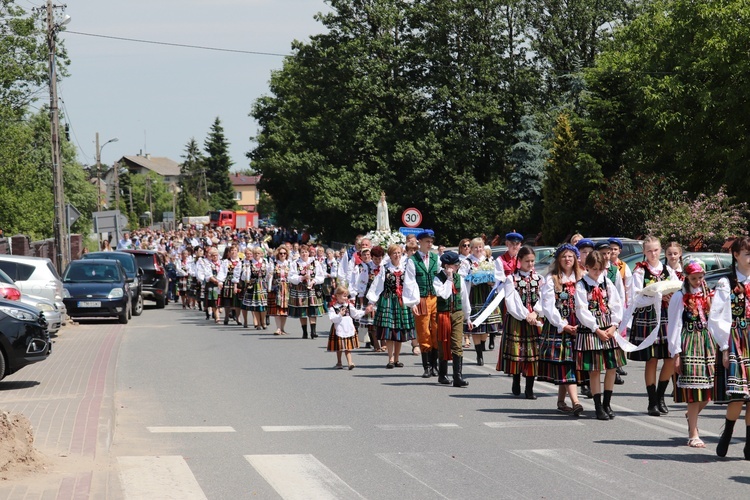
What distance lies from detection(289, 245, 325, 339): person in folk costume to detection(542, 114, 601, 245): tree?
27.3m

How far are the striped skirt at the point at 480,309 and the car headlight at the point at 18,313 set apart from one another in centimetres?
632

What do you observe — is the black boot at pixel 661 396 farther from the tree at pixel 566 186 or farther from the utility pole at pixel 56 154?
the tree at pixel 566 186

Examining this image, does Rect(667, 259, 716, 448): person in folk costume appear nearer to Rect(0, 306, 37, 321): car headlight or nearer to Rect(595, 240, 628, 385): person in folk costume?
Rect(595, 240, 628, 385): person in folk costume

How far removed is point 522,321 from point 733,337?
12.1 ft

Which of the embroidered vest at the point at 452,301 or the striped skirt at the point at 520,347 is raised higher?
the embroidered vest at the point at 452,301

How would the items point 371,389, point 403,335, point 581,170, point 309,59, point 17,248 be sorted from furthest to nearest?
point 309,59 → point 581,170 → point 17,248 → point 403,335 → point 371,389

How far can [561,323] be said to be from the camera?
11016 mm

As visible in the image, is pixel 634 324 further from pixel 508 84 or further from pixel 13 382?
pixel 508 84

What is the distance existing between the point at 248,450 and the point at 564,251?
3859 millimetres

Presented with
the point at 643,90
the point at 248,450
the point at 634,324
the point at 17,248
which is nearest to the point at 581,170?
the point at 643,90

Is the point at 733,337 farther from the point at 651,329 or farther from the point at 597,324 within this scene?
the point at 651,329

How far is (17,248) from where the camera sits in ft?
117

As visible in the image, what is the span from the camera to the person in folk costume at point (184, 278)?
35666 mm

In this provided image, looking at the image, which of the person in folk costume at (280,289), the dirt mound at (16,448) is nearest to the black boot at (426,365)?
the dirt mound at (16,448)
